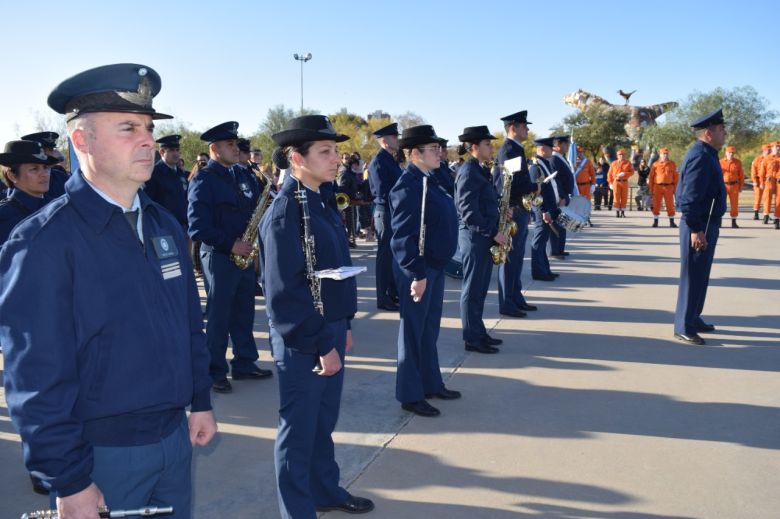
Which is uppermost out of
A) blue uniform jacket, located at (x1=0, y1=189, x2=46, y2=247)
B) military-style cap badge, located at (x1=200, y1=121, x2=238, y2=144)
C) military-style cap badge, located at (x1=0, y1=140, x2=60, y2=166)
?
military-style cap badge, located at (x1=200, y1=121, x2=238, y2=144)

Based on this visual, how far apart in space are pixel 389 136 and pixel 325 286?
6146 millimetres

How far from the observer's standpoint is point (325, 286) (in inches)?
131

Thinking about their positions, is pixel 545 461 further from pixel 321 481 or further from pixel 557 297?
pixel 557 297

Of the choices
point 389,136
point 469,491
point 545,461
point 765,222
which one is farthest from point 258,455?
point 765,222

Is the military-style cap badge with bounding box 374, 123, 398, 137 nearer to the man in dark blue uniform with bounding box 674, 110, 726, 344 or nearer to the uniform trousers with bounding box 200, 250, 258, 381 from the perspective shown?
the uniform trousers with bounding box 200, 250, 258, 381

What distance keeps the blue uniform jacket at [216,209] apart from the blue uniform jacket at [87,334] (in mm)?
3283

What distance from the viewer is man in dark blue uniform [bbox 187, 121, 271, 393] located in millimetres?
5660

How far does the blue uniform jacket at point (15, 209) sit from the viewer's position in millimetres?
5002

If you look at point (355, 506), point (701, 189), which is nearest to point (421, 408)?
point (355, 506)

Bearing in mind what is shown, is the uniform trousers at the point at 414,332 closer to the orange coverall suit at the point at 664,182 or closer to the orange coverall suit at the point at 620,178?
the orange coverall suit at the point at 664,182

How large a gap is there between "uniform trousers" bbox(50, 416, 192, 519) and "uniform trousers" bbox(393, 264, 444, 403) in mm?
2725

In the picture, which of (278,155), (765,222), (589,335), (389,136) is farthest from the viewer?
(765,222)

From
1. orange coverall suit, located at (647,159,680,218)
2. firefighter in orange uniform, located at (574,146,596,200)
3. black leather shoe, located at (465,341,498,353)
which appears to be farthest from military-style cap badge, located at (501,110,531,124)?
orange coverall suit, located at (647,159,680,218)

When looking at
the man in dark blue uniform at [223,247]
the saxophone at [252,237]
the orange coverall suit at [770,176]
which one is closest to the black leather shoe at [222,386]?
the man in dark blue uniform at [223,247]
